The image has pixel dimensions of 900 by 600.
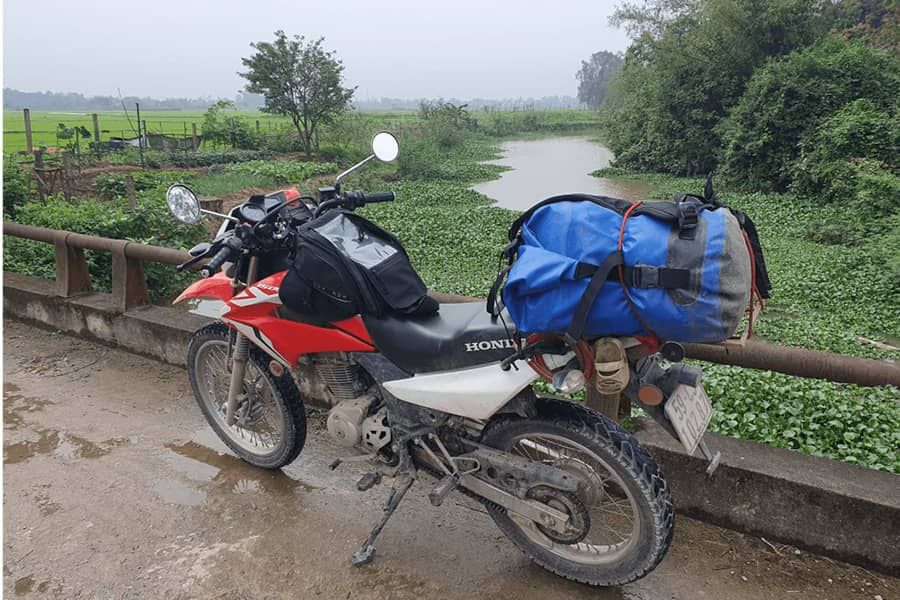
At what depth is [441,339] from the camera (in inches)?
96.2

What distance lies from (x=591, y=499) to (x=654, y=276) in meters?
0.99

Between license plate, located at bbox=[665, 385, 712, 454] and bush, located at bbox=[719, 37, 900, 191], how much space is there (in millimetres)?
16352

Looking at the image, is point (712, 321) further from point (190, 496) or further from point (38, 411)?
point (38, 411)

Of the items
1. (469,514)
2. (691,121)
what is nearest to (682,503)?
(469,514)

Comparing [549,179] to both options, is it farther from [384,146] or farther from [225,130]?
[384,146]

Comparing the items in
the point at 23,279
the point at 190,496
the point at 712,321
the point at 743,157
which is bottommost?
the point at 190,496

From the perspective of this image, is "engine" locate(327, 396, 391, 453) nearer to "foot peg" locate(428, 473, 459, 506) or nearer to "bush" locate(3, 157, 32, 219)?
"foot peg" locate(428, 473, 459, 506)

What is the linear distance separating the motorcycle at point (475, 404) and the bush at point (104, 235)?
3.59 metres

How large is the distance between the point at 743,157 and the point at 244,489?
1955 centimetres

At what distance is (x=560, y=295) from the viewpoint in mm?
1937

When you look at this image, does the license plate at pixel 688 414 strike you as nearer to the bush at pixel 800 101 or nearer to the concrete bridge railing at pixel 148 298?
the concrete bridge railing at pixel 148 298

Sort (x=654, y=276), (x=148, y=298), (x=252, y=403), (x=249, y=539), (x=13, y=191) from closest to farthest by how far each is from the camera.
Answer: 1. (x=654, y=276)
2. (x=249, y=539)
3. (x=252, y=403)
4. (x=148, y=298)
5. (x=13, y=191)

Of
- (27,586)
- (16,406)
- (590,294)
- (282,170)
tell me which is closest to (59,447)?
(16,406)

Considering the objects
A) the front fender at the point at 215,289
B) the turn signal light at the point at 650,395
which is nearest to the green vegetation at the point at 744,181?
the turn signal light at the point at 650,395
